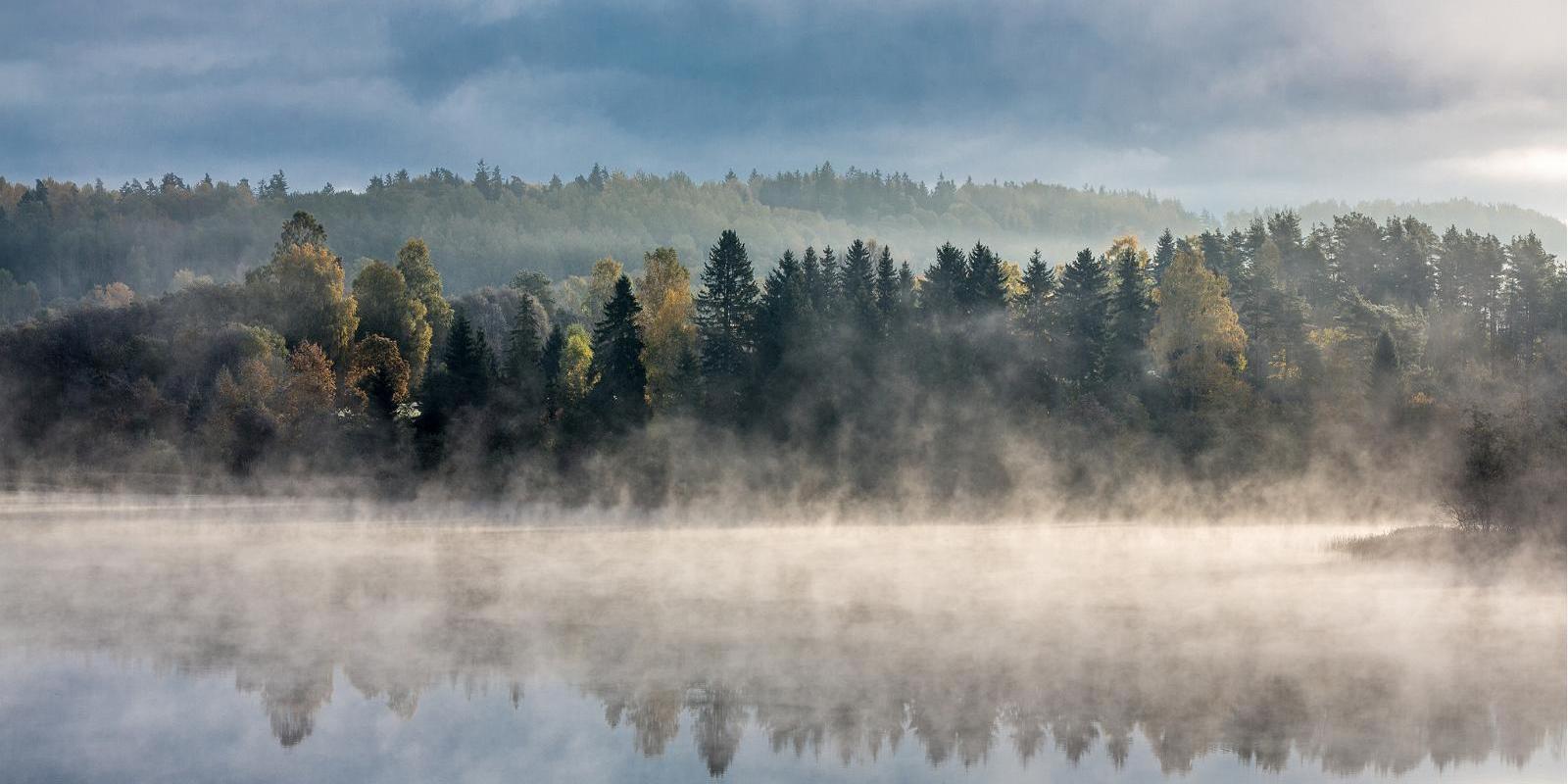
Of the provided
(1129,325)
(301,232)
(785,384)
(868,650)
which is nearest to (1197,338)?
(1129,325)

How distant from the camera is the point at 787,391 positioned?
72438 mm

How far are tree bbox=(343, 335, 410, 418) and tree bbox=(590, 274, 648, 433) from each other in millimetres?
10685

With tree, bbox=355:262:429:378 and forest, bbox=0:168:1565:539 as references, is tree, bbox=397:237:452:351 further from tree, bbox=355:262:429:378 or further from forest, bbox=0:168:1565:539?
tree, bbox=355:262:429:378

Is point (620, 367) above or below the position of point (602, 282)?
below

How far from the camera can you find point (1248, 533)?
56.2m

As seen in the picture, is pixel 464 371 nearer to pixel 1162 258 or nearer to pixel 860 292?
pixel 860 292

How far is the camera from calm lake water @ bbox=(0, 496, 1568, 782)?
19.3 m

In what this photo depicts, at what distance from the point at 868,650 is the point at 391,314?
251ft

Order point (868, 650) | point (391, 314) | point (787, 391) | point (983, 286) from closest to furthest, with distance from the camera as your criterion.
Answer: point (868, 650) → point (787, 391) → point (983, 286) → point (391, 314)

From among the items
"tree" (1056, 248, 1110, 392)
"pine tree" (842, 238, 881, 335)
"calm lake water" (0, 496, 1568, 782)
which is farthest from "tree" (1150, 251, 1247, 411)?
"calm lake water" (0, 496, 1568, 782)

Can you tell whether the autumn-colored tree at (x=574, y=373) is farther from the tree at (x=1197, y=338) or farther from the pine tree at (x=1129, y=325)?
the tree at (x=1197, y=338)

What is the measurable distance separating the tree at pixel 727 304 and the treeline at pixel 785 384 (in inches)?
6.3

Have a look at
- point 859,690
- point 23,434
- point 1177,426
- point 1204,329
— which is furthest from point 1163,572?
point 23,434

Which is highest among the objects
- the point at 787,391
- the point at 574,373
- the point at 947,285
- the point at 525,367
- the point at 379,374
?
the point at 947,285
